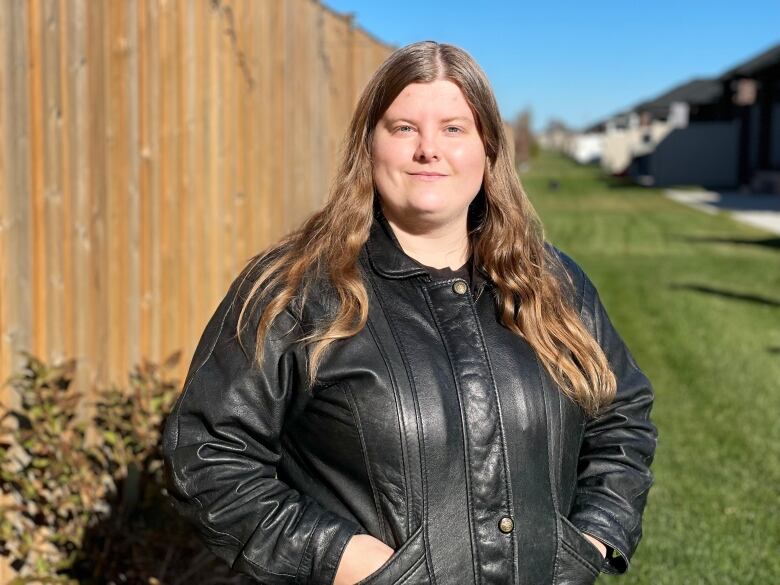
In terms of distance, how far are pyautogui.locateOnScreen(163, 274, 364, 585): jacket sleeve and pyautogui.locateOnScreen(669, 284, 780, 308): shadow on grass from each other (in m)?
10.2

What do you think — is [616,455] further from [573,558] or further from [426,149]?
[426,149]

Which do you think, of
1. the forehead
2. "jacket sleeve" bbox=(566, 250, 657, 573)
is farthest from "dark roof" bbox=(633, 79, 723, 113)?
the forehead

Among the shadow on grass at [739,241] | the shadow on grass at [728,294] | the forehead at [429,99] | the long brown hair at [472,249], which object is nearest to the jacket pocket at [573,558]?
the long brown hair at [472,249]

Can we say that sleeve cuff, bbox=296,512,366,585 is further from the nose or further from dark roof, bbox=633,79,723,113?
dark roof, bbox=633,79,723,113

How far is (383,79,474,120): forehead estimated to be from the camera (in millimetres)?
2129

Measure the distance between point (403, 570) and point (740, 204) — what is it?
3095 centimetres

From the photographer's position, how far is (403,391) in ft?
6.53

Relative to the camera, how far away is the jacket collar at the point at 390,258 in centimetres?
213

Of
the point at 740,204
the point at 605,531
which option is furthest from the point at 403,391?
the point at 740,204

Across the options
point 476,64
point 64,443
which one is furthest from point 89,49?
point 476,64

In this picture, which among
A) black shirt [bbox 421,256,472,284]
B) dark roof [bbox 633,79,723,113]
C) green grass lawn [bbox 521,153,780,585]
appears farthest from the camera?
dark roof [bbox 633,79,723,113]

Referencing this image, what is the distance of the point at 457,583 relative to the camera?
1948mm

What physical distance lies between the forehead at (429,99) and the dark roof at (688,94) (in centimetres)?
5237

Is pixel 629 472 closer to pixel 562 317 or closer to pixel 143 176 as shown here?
pixel 562 317
